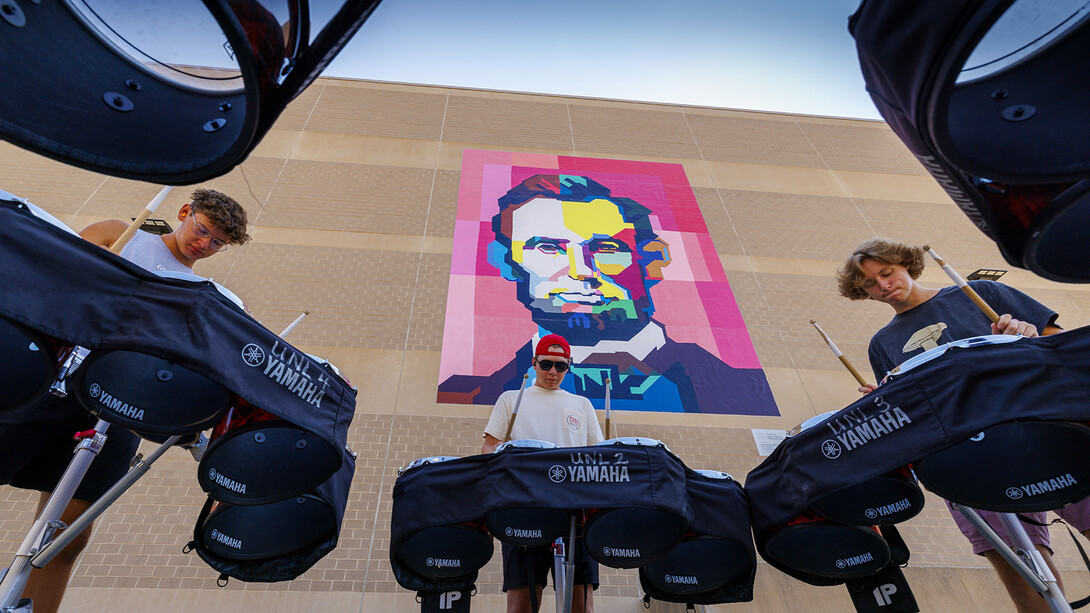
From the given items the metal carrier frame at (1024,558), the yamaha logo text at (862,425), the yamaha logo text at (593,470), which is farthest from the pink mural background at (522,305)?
the yamaha logo text at (862,425)

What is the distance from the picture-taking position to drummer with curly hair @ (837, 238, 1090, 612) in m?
2.04

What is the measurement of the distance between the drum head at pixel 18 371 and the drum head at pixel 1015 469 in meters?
2.34

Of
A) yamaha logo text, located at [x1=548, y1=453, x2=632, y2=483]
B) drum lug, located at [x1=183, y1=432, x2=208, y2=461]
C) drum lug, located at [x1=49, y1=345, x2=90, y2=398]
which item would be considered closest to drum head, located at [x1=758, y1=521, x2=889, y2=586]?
yamaha logo text, located at [x1=548, y1=453, x2=632, y2=483]

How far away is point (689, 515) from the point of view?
1.84 m

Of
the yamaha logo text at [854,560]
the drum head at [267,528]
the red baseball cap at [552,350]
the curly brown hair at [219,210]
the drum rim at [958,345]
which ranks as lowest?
the yamaha logo text at [854,560]

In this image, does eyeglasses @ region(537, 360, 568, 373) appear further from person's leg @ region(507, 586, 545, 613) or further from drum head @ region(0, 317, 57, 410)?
drum head @ region(0, 317, 57, 410)

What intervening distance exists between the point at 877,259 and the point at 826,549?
123cm

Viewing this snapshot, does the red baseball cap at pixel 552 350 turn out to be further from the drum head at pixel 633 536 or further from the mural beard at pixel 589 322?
the mural beard at pixel 589 322

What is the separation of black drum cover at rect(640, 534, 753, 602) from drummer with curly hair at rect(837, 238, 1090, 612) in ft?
2.43

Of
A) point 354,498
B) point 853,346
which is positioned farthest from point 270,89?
point 853,346

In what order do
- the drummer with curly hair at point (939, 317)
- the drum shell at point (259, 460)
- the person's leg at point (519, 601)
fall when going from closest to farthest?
1. the drum shell at point (259, 460)
2. the drummer with curly hair at point (939, 317)
3. the person's leg at point (519, 601)

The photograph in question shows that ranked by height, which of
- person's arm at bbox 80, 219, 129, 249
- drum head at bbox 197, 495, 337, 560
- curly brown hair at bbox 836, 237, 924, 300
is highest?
person's arm at bbox 80, 219, 129, 249

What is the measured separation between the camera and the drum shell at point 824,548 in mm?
1879

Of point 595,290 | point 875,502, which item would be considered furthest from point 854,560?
point 595,290
